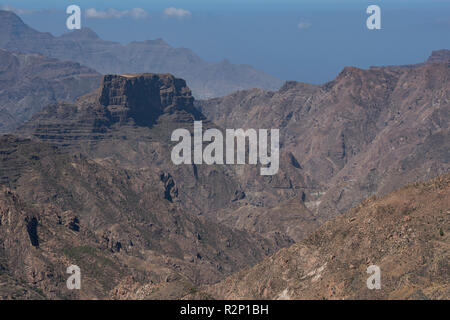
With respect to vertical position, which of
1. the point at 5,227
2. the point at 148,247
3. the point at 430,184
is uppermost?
the point at 430,184

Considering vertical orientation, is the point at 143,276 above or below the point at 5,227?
below

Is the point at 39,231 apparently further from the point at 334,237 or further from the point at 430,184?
the point at 430,184
